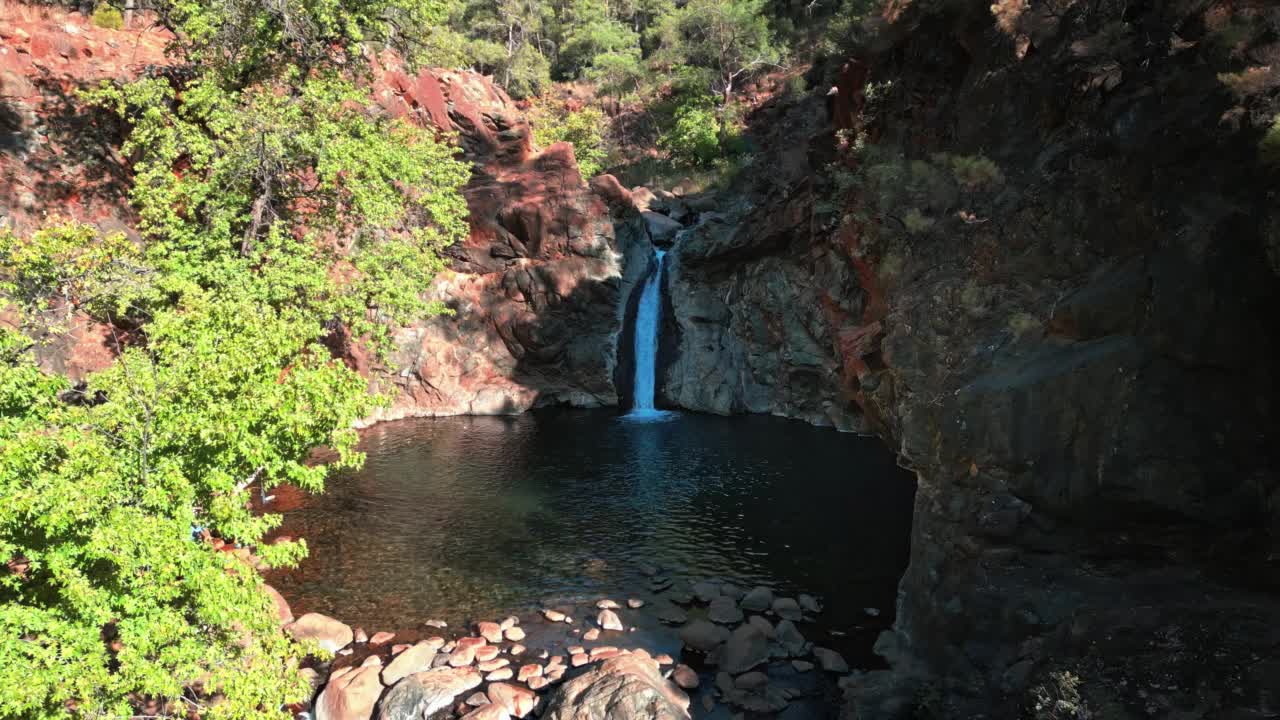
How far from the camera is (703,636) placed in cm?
1415

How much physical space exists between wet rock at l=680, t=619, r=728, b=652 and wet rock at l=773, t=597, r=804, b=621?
1.57m

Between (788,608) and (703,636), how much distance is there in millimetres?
2364

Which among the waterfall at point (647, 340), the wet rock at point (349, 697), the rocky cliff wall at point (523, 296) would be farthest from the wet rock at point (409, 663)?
the waterfall at point (647, 340)

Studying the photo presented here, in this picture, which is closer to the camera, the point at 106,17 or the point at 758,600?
the point at 758,600

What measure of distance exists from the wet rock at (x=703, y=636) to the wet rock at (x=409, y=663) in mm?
5214

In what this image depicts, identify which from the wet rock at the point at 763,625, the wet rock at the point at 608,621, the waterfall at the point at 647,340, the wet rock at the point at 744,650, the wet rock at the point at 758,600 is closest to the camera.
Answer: the wet rock at the point at 744,650

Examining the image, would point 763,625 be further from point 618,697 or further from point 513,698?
point 513,698

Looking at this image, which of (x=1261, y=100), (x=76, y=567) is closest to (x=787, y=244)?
(x=1261, y=100)

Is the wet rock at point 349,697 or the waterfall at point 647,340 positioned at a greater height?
the waterfall at point 647,340

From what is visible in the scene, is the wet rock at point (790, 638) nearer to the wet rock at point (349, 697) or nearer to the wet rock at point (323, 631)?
the wet rock at point (349, 697)

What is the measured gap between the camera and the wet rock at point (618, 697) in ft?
35.2

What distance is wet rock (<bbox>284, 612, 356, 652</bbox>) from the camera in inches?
547

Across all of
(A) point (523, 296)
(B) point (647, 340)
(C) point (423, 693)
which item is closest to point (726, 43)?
(B) point (647, 340)

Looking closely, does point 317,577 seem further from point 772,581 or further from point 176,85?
point 176,85
